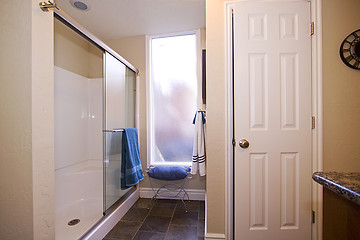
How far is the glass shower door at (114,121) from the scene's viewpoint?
69.1 inches

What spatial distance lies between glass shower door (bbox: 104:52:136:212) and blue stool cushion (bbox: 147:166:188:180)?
483mm

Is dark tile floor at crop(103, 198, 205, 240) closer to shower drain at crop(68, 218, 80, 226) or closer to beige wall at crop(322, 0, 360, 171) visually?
shower drain at crop(68, 218, 80, 226)

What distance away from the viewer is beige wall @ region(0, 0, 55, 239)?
803 mm

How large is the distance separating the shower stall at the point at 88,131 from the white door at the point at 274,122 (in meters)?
1.42

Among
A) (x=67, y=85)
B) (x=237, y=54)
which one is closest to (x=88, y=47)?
(x=67, y=85)

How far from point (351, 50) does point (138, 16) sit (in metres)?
2.28

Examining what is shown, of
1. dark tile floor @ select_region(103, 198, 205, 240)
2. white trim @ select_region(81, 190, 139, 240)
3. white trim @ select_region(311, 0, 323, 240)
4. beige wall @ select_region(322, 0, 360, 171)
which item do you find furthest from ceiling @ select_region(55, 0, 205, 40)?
dark tile floor @ select_region(103, 198, 205, 240)

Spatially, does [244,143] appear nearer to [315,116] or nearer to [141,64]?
[315,116]

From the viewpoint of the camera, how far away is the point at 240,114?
4.29 ft

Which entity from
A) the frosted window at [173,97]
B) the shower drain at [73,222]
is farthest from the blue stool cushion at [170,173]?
the shower drain at [73,222]

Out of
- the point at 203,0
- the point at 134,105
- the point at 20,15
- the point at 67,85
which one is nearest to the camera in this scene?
the point at 20,15

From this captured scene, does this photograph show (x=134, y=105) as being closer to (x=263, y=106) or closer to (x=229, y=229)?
(x=263, y=106)

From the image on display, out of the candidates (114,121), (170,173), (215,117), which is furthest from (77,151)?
(215,117)

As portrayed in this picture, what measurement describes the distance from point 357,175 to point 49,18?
5.73ft
